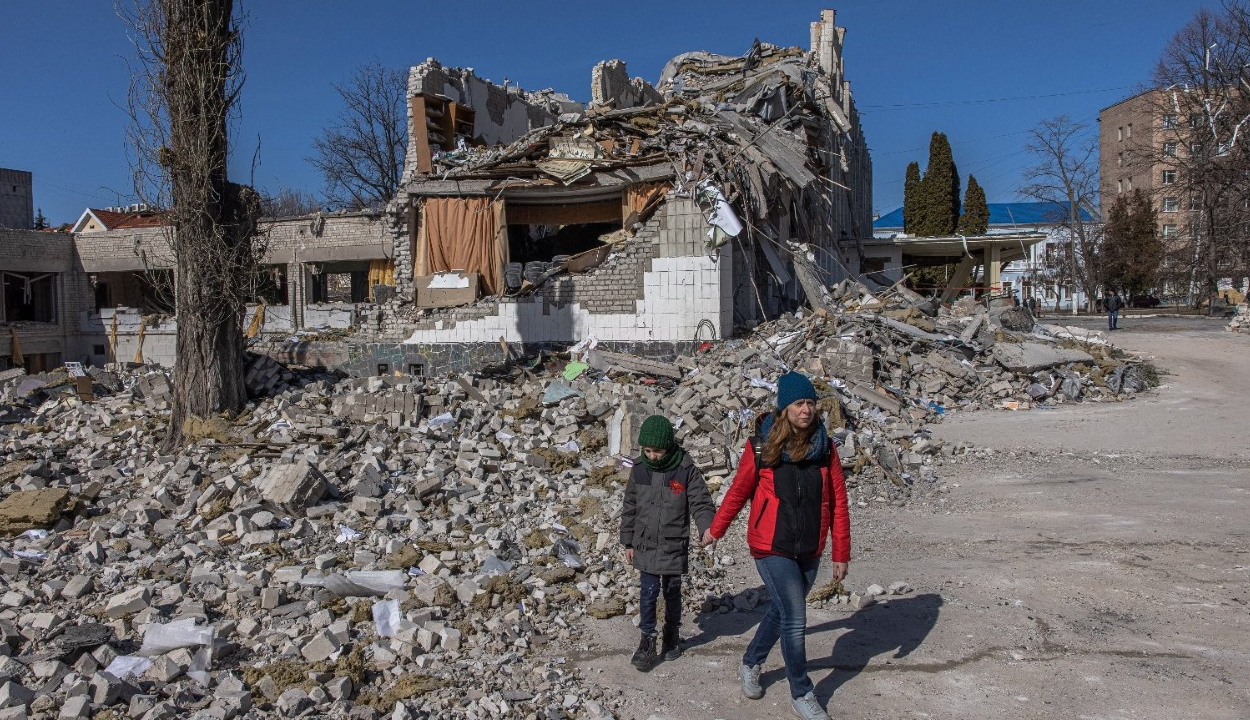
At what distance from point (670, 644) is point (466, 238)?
11622 millimetres

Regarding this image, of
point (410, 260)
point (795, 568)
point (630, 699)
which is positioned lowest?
point (630, 699)

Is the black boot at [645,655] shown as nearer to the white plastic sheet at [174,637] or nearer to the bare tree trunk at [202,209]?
the white plastic sheet at [174,637]

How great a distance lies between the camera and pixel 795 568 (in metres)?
3.69

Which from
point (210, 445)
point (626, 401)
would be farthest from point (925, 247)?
point (210, 445)

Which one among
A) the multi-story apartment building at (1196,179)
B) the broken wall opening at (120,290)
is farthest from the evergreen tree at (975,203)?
the broken wall opening at (120,290)

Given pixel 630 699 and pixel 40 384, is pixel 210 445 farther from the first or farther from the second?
pixel 630 699

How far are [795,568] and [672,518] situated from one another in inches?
32.2

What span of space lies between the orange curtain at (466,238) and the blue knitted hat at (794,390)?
1167cm

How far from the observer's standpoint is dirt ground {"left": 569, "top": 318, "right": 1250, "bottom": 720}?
3.93 m

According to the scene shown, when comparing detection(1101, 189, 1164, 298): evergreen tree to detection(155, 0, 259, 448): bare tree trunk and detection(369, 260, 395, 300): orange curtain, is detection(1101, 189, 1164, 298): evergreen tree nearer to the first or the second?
detection(369, 260, 395, 300): orange curtain

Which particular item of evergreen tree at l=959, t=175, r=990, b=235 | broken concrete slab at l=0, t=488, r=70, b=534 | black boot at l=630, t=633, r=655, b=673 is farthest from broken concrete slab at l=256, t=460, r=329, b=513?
evergreen tree at l=959, t=175, r=990, b=235

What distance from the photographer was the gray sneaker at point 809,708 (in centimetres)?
372

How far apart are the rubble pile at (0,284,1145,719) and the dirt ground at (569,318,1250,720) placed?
367mm

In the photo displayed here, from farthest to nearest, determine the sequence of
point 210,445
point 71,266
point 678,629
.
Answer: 1. point 71,266
2. point 210,445
3. point 678,629
